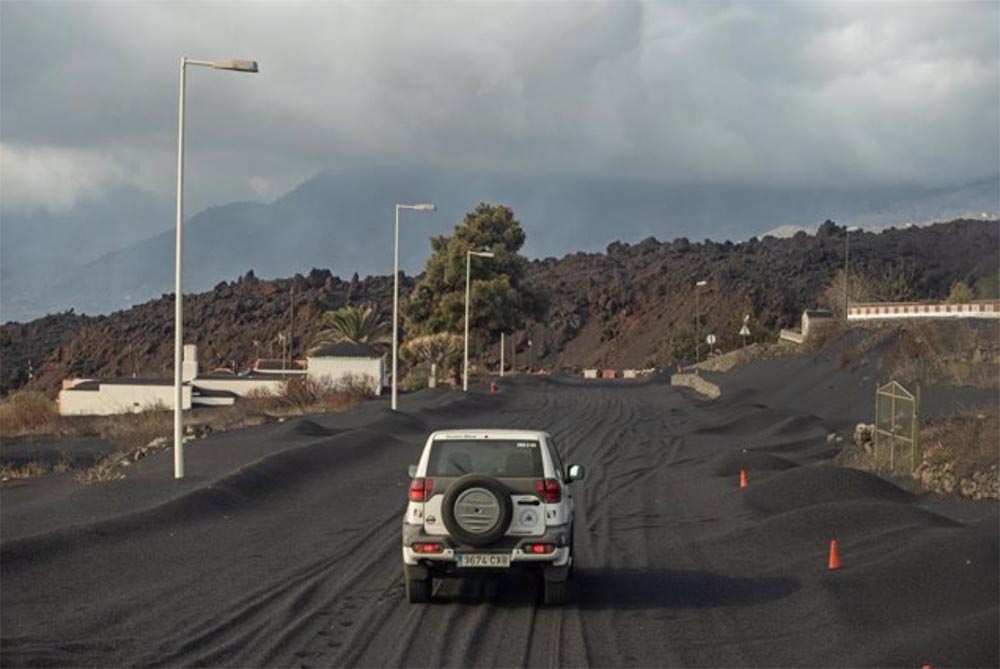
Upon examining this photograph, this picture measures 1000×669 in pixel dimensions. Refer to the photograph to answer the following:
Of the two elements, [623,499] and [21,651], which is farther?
[623,499]

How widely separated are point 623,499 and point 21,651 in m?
15.6

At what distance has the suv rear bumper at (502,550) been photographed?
540 inches

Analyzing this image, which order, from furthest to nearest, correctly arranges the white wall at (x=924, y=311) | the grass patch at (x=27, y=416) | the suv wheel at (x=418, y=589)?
the white wall at (x=924, y=311) → the grass patch at (x=27, y=416) → the suv wheel at (x=418, y=589)

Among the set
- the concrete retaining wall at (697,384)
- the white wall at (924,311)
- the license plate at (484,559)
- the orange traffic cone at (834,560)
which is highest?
the white wall at (924,311)

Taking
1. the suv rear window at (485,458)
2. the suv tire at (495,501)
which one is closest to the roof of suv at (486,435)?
the suv rear window at (485,458)

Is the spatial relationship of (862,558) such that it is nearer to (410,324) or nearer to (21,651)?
(21,651)

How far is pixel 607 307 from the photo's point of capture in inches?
6324

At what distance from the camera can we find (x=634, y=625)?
43.7ft

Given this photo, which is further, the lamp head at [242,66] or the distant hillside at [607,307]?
the distant hillside at [607,307]

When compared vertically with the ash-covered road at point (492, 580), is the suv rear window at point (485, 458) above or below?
above

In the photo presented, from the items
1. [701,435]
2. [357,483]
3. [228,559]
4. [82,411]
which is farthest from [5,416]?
[228,559]

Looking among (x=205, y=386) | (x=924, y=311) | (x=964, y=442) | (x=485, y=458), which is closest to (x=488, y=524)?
(x=485, y=458)

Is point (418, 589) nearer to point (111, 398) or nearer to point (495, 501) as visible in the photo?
point (495, 501)

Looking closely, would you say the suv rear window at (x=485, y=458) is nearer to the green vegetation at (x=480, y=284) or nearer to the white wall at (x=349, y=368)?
the white wall at (x=349, y=368)
